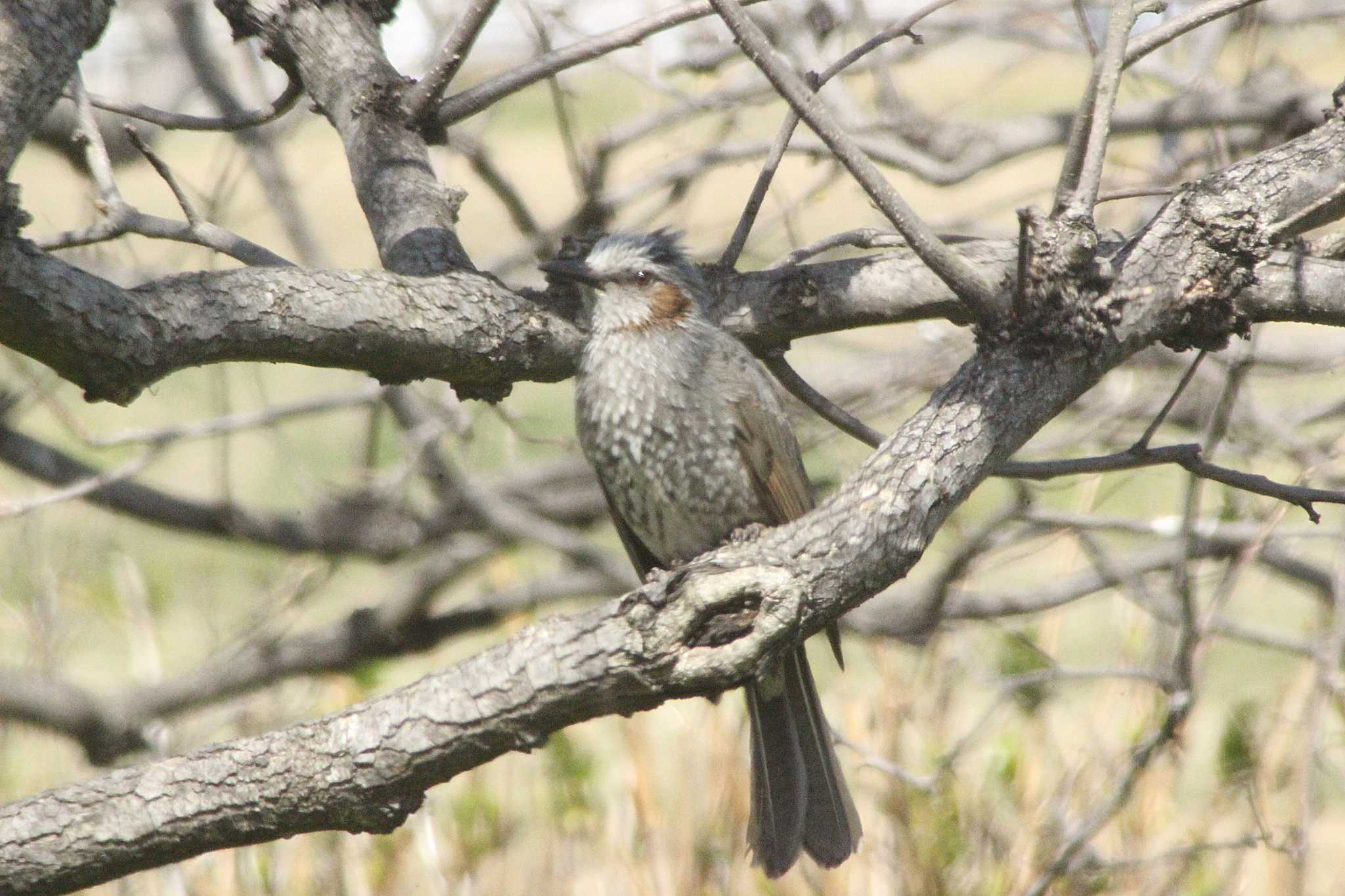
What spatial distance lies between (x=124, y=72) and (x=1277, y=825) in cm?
597

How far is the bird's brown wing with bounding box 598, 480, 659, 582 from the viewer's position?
4039 millimetres

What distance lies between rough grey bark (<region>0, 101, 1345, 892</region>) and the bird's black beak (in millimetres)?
1364

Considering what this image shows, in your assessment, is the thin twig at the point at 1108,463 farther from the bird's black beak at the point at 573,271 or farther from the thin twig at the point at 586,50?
the bird's black beak at the point at 573,271

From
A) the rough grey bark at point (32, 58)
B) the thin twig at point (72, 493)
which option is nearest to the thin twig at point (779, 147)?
the rough grey bark at point (32, 58)

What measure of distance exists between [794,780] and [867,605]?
56.5 inches

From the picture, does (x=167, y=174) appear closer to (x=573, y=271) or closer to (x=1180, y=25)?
(x=573, y=271)

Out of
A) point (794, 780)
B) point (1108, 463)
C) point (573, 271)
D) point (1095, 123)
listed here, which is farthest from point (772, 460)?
point (1095, 123)

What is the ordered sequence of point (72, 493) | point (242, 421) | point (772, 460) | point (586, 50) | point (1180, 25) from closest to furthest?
point (1180, 25) < point (586, 50) < point (772, 460) < point (72, 493) < point (242, 421)

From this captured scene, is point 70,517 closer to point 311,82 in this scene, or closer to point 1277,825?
point 311,82

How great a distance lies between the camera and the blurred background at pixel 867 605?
4547 mm

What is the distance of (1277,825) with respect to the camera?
170 inches

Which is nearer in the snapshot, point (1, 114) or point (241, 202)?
point (1, 114)

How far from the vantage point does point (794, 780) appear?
369 cm

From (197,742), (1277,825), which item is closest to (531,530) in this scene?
(197,742)
